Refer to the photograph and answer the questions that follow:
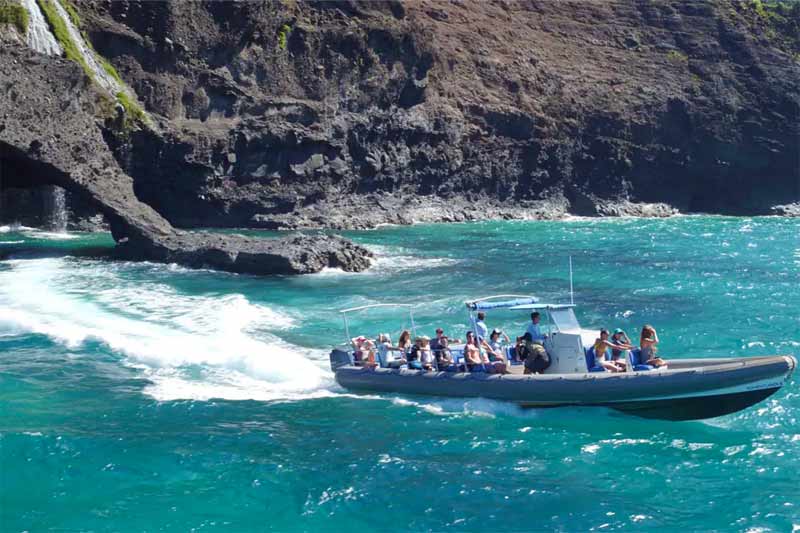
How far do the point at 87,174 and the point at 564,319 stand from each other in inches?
1358

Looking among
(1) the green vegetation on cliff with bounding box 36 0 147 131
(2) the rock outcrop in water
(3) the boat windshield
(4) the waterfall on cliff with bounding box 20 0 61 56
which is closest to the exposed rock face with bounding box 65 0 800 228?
(2) the rock outcrop in water

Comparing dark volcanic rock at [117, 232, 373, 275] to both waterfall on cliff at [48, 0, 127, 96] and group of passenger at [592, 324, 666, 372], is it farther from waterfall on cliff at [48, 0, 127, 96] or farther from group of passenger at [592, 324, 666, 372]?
group of passenger at [592, 324, 666, 372]

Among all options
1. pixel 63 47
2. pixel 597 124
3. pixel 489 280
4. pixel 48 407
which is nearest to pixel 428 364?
pixel 48 407

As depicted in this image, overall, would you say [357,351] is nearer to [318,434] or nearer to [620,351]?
[318,434]

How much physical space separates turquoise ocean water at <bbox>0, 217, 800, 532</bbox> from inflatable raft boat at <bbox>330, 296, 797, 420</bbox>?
1.25 feet

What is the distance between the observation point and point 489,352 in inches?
843

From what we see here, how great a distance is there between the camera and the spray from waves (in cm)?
2302

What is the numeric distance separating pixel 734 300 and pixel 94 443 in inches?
1003

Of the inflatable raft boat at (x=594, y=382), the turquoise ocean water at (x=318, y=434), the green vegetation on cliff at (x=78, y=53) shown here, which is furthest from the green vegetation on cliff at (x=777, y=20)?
the inflatable raft boat at (x=594, y=382)

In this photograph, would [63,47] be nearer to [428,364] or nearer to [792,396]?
[428,364]

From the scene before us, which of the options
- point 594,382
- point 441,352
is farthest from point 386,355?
point 594,382

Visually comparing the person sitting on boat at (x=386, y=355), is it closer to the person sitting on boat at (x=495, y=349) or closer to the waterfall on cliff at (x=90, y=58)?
the person sitting on boat at (x=495, y=349)

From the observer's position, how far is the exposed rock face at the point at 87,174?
141 feet

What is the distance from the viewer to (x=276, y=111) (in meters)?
69.6
